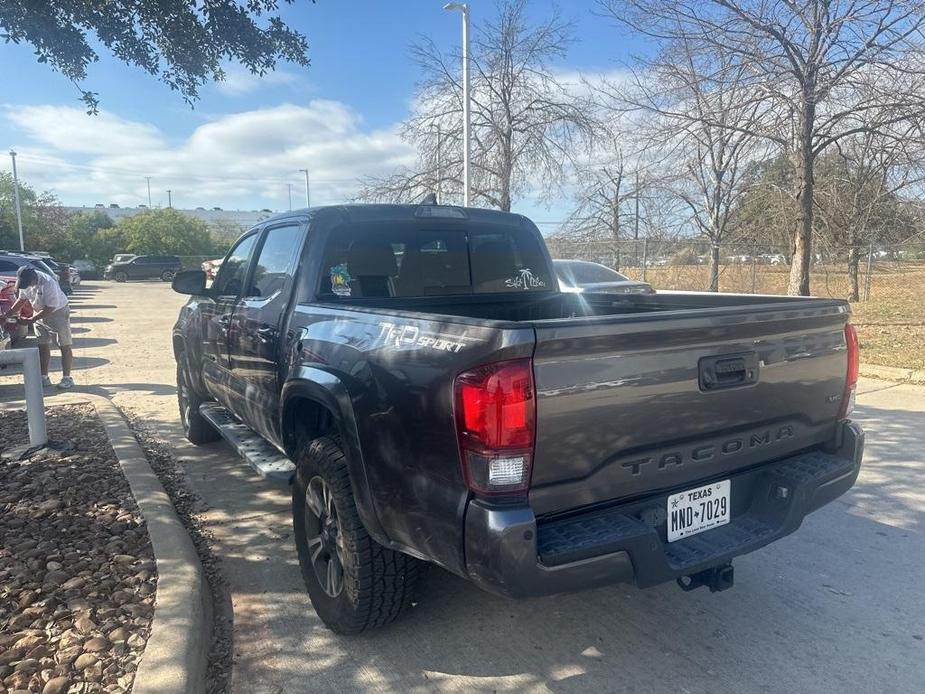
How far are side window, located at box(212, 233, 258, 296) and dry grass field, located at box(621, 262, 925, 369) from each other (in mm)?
10383

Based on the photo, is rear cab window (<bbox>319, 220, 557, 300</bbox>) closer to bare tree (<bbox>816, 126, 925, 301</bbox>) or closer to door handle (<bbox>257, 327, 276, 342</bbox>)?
door handle (<bbox>257, 327, 276, 342</bbox>)

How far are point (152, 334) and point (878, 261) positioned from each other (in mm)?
22929

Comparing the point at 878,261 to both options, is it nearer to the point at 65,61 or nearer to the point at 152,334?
the point at 152,334

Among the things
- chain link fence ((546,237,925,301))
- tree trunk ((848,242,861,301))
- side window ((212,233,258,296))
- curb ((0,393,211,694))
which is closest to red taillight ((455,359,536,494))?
curb ((0,393,211,694))

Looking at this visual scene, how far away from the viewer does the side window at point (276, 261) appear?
392cm

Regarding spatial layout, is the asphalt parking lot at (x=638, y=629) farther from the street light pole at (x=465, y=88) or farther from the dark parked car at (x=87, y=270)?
the dark parked car at (x=87, y=270)

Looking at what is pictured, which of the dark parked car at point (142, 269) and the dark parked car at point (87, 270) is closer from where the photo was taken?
the dark parked car at point (142, 269)

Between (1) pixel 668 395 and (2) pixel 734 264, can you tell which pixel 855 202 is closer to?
(2) pixel 734 264

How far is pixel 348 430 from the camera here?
283cm

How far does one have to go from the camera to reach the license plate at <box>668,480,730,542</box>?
2.64 meters

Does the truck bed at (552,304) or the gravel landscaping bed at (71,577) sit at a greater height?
the truck bed at (552,304)

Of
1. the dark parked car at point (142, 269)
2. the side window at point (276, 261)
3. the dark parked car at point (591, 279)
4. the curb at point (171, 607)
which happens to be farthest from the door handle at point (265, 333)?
the dark parked car at point (142, 269)

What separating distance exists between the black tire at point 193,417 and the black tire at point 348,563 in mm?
3093

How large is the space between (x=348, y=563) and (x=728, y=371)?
1.76 metres
